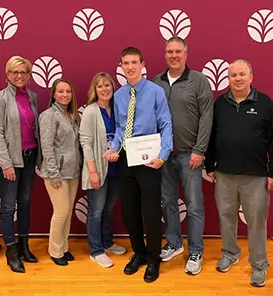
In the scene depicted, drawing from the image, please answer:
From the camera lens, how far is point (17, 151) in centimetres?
281

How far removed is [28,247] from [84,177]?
0.81 meters

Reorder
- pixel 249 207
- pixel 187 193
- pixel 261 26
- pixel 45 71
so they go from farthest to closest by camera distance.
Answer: pixel 45 71 < pixel 261 26 < pixel 187 193 < pixel 249 207

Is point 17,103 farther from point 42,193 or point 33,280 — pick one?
point 33,280

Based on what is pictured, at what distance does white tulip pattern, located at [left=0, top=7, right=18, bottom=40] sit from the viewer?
3.24 meters

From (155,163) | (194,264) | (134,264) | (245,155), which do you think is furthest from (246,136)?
(134,264)

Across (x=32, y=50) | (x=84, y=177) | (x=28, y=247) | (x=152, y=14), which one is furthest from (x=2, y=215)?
(x=152, y=14)

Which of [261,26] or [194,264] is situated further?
[261,26]

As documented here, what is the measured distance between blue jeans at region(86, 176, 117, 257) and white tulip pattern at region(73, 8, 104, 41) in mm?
1245

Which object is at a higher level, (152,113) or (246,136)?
(152,113)

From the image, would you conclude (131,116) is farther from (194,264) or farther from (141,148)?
(194,264)

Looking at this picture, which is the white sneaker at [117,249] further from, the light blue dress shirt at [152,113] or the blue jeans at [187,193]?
the light blue dress shirt at [152,113]

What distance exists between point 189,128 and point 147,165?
454 millimetres

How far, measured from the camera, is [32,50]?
3.29 m

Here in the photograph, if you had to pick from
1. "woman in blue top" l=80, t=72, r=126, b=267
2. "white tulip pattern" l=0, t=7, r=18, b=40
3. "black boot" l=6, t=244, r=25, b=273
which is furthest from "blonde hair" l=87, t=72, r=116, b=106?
"black boot" l=6, t=244, r=25, b=273
